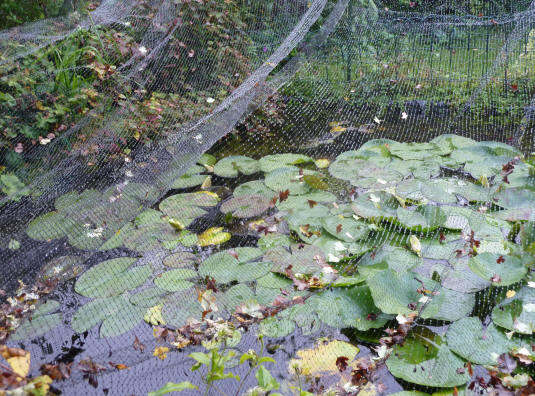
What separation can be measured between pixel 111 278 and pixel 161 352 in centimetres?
44

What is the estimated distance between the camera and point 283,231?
6.68 ft

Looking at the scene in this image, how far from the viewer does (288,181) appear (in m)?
2.43

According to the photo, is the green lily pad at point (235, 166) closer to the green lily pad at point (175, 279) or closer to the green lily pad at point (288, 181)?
the green lily pad at point (288, 181)

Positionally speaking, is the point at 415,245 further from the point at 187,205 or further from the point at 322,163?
the point at 187,205

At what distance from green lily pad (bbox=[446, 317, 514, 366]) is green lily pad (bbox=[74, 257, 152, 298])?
1.09 meters

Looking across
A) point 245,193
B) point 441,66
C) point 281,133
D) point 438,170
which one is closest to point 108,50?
point 245,193

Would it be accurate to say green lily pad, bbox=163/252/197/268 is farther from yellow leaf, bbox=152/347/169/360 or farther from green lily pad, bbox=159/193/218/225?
yellow leaf, bbox=152/347/169/360

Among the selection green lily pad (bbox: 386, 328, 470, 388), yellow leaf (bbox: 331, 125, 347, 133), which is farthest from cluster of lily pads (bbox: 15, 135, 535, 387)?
A: yellow leaf (bbox: 331, 125, 347, 133)

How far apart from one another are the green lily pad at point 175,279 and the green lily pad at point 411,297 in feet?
2.20

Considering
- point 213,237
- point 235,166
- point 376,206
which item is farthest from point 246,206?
point 376,206

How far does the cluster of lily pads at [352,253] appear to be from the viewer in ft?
4.89

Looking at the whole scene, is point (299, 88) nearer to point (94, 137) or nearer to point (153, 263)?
point (94, 137)

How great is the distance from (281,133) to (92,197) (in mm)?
1440

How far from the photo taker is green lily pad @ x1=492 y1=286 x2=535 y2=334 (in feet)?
4.59
